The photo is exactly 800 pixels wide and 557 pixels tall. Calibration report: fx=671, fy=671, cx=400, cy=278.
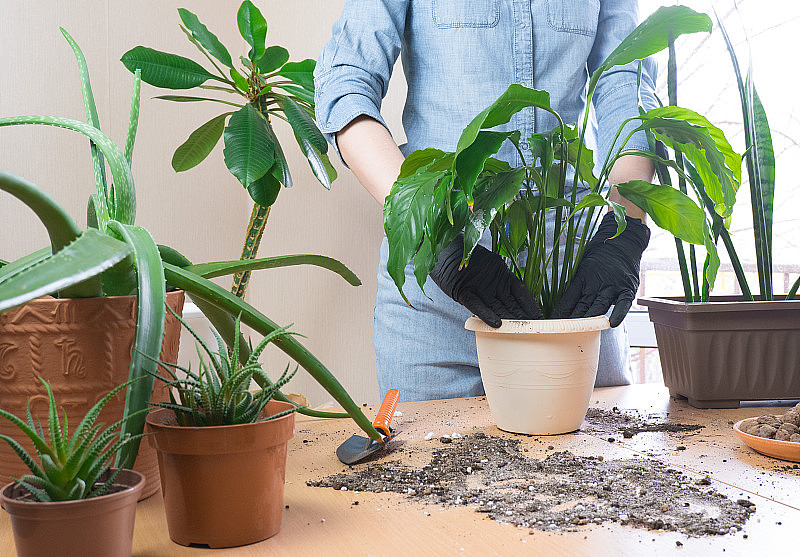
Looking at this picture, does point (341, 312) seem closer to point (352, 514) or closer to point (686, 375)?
point (686, 375)

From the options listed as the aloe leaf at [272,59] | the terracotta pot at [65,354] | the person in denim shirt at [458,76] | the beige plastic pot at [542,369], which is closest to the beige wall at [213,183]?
the aloe leaf at [272,59]

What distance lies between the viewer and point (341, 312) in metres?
2.14

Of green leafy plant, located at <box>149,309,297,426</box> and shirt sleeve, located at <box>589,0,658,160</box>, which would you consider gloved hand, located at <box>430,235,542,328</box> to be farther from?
shirt sleeve, located at <box>589,0,658,160</box>

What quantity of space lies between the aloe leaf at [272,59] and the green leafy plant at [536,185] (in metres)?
1.08

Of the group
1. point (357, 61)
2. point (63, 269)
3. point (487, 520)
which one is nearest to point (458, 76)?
point (357, 61)

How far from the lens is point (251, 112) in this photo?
1.68 meters

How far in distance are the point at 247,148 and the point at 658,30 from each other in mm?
1046

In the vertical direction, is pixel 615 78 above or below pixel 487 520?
above

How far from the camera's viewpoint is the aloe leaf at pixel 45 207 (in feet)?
1.25

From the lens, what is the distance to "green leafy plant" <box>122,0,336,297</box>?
159cm

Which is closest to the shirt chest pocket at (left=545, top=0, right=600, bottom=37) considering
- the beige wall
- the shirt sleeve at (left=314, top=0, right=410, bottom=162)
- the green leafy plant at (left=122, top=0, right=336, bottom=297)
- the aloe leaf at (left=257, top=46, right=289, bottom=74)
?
the shirt sleeve at (left=314, top=0, right=410, bottom=162)

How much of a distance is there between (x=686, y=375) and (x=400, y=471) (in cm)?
51

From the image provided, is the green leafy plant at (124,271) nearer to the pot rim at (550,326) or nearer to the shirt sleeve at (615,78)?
the pot rim at (550,326)

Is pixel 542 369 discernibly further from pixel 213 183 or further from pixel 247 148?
pixel 213 183
